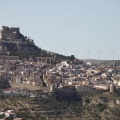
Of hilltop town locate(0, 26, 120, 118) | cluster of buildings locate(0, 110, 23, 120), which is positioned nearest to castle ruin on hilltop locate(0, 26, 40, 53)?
hilltop town locate(0, 26, 120, 118)

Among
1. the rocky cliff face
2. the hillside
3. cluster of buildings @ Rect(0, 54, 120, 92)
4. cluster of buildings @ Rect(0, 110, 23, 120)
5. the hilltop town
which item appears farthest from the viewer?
the rocky cliff face

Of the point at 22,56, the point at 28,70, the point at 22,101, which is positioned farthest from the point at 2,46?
the point at 22,101

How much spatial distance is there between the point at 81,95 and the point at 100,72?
16.3 m

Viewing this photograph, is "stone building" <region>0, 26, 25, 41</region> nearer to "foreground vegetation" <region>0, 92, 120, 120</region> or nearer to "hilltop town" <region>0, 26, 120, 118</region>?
"hilltop town" <region>0, 26, 120, 118</region>

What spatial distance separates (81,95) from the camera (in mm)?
61812

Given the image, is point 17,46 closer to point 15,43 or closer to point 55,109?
point 15,43

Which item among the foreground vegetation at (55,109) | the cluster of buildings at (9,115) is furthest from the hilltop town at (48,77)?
the cluster of buildings at (9,115)

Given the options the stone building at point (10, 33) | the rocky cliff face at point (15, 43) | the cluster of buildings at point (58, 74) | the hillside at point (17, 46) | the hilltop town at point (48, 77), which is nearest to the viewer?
the hilltop town at point (48, 77)

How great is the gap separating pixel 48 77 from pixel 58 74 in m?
3.85

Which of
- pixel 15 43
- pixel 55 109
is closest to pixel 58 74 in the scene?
pixel 15 43

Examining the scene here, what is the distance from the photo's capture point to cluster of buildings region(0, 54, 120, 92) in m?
65.3

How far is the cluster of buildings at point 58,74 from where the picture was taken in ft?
214

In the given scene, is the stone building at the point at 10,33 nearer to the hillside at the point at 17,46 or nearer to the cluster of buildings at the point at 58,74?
the hillside at the point at 17,46

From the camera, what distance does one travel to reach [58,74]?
71.8 m
